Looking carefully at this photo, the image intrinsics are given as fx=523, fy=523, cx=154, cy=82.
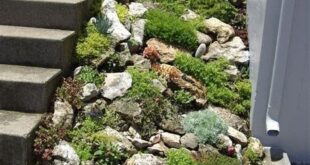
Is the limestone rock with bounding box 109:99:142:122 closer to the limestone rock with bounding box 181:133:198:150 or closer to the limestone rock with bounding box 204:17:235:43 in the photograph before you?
the limestone rock with bounding box 181:133:198:150

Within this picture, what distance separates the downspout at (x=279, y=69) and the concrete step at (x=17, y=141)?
184cm

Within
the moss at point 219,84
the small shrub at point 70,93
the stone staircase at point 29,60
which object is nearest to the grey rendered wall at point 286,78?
the moss at point 219,84

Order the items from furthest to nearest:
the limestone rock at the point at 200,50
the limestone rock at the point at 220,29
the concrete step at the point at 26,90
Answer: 1. the limestone rock at the point at 220,29
2. the limestone rock at the point at 200,50
3. the concrete step at the point at 26,90

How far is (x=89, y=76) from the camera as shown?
419cm

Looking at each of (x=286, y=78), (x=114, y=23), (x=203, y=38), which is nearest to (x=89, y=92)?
(x=114, y=23)

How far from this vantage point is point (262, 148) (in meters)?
4.25

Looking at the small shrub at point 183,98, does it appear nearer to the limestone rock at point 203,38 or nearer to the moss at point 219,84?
the moss at point 219,84

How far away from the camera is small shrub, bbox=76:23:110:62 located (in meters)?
4.38

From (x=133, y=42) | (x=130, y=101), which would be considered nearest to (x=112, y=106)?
(x=130, y=101)

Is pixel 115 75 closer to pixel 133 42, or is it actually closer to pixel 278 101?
pixel 133 42

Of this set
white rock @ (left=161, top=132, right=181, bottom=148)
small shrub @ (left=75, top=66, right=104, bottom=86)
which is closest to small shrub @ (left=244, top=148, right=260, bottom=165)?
white rock @ (left=161, top=132, right=181, bottom=148)

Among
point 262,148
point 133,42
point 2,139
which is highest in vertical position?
point 133,42

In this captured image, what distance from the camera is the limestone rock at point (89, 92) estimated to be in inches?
160

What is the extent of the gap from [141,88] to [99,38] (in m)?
0.63
